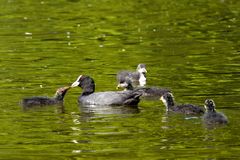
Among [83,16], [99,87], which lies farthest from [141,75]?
[83,16]

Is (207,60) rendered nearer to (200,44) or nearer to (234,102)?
(200,44)

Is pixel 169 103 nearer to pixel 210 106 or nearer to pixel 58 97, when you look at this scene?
pixel 210 106

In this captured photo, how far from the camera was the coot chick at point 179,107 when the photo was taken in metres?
19.5

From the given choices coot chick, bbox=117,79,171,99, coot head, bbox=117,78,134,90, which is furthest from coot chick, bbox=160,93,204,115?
coot head, bbox=117,78,134,90

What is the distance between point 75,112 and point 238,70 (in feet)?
18.2

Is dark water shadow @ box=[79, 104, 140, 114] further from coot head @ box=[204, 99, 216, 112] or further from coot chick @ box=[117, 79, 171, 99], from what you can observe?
coot head @ box=[204, 99, 216, 112]

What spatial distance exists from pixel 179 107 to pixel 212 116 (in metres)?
1.44

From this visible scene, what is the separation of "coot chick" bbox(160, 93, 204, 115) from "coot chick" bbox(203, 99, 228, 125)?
55 cm

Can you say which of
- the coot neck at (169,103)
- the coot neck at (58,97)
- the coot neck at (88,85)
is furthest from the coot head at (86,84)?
the coot neck at (169,103)

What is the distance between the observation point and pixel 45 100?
21203 mm

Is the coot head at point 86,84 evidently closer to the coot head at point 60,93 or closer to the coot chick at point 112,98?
the coot chick at point 112,98

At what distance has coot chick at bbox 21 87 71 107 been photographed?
20656mm

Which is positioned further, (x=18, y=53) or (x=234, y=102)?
(x=18, y=53)

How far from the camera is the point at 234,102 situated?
2053cm
